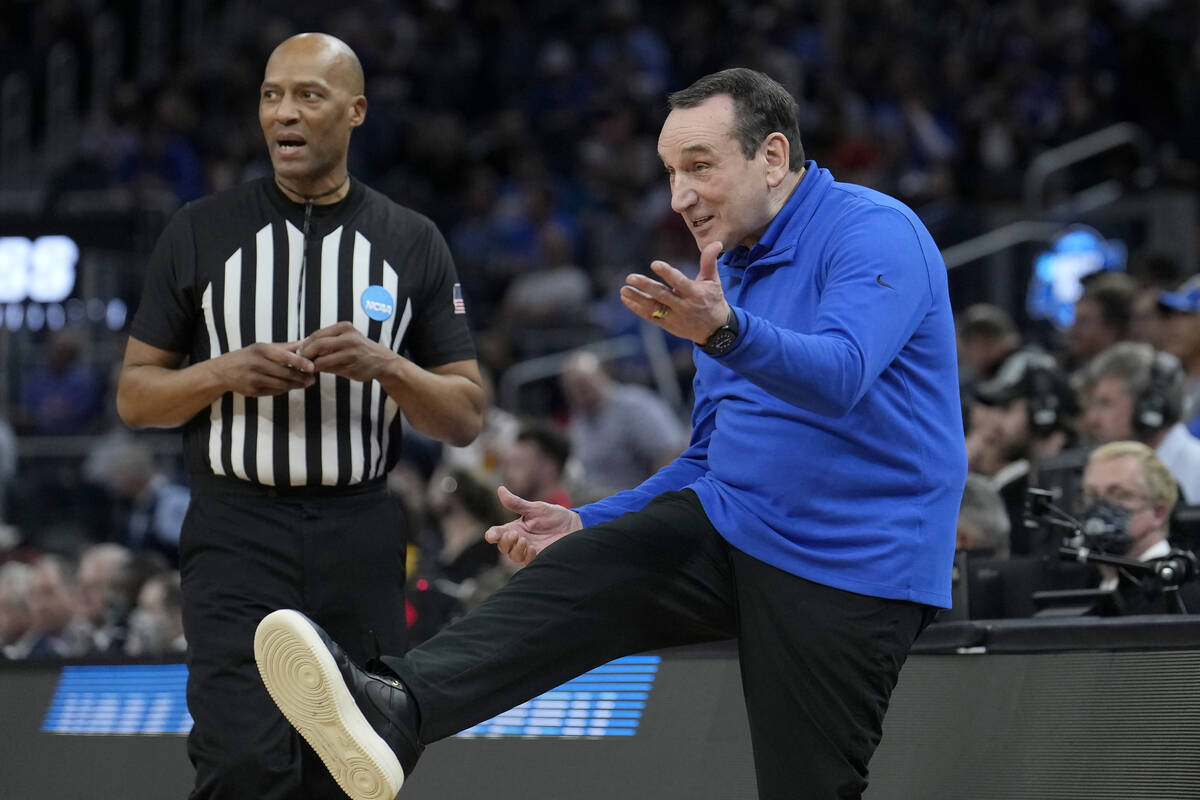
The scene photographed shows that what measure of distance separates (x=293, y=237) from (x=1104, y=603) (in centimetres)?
243

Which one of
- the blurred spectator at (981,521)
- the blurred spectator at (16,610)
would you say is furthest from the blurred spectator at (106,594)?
the blurred spectator at (981,521)

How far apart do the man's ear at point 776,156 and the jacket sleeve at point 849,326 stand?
0.24 m

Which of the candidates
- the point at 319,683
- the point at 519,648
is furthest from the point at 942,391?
the point at 319,683

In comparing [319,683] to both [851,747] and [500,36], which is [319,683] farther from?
[500,36]

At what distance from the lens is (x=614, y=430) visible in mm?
9164

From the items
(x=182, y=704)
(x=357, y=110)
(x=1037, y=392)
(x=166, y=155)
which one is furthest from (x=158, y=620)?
(x=166, y=155)

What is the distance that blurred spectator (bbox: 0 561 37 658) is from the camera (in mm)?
7914

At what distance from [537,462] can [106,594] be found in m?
2.29

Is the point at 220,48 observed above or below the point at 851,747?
above

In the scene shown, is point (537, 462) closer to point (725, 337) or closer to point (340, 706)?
point (340, 706)

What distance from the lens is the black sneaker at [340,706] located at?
303 cm

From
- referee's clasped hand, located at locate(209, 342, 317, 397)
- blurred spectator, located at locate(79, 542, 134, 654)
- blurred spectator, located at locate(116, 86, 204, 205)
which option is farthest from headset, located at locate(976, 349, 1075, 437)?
blurred spectator, located at locate(116, 86, 204, 205)

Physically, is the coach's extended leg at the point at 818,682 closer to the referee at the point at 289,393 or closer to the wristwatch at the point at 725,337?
the wristwatch at the point at 725,337

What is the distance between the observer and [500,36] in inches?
590
